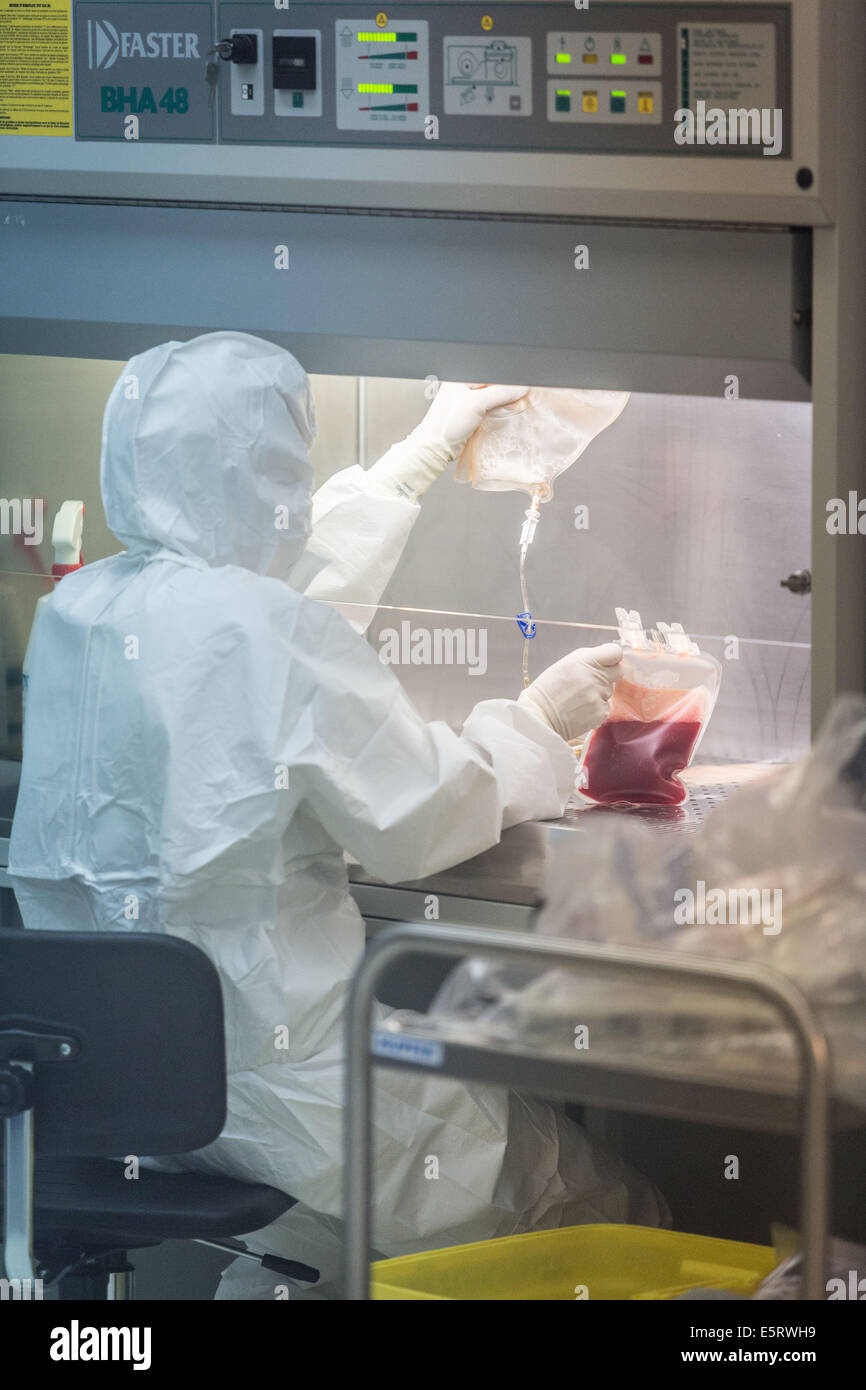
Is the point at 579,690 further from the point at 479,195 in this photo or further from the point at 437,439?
the point at 479,195

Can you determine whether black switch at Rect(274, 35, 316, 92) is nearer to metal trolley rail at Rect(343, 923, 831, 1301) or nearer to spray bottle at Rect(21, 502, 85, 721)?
spray bottle at Rect(21, 502, 85, 721)

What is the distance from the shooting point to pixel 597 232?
136 cm

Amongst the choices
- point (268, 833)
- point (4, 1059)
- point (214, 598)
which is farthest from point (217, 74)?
point (4, 1059)

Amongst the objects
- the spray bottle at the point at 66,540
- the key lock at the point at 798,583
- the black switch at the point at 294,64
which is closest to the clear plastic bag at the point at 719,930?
the key lock at the point at 798,583

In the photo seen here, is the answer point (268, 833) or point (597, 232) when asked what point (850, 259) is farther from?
point (268, 833)

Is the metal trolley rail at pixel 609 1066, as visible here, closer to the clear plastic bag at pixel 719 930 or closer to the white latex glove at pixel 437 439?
the clear plastic bag at pixel 719 930

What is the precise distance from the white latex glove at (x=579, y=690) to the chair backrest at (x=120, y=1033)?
645 mm

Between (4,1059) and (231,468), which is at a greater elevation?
(231,468)

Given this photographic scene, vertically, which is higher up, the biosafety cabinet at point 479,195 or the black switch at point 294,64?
the black switch at point 294,64

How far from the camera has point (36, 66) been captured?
149 cm

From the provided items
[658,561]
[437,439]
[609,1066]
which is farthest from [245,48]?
[609,1066]

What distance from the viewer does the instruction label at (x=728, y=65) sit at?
1.29m

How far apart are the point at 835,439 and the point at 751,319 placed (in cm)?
14

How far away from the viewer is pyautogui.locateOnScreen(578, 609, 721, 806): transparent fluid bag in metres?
1.73
